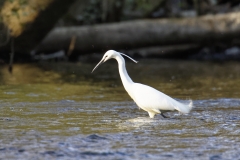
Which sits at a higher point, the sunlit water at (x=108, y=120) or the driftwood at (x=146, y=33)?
the driftwood at (x=146, y=33)

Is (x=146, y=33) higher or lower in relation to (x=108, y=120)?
higher

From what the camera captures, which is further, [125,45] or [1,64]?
[125,45]

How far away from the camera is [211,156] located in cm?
585

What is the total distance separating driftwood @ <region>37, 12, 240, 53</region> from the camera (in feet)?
63.5

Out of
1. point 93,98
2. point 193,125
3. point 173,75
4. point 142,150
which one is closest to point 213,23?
point 173,75

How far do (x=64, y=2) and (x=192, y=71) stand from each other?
406cm

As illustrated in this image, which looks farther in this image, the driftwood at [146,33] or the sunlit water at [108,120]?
the driftwood at [146,33]

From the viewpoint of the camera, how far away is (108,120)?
8.09 m

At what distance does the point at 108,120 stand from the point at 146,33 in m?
11.5

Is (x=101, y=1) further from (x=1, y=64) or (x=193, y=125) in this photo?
(x=193, y=125)

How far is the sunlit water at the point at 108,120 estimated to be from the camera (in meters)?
6.09

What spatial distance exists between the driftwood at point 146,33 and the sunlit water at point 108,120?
4.68 metres

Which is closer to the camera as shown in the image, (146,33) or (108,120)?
(108,120)

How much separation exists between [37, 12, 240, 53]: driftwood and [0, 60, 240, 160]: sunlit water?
4676 millimetres
